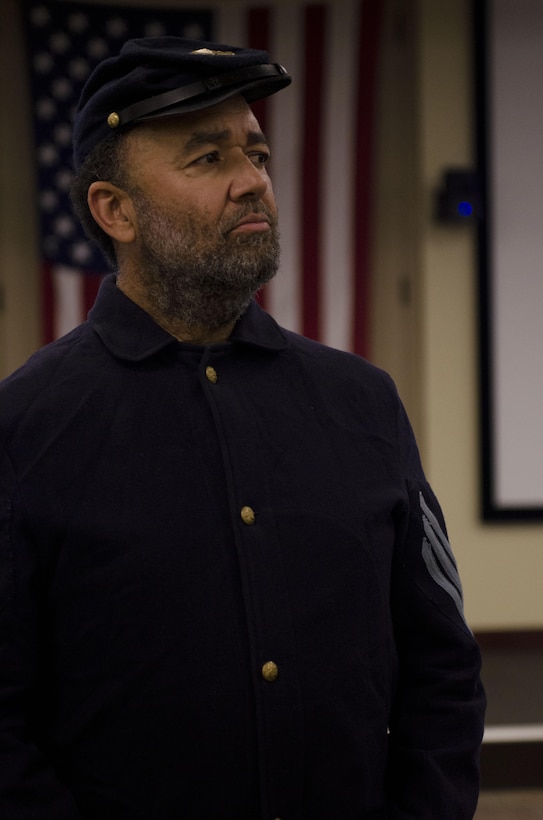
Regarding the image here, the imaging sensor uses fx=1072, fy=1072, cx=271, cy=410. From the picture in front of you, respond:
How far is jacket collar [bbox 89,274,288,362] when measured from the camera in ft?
4.32

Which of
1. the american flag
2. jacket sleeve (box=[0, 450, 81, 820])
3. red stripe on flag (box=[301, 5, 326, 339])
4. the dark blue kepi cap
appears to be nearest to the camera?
jacket sleeve (box=[0, 450, 81, 820])

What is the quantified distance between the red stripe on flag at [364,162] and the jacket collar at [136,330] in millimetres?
2909

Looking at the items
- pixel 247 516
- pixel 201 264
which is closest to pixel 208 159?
pixel 201 264

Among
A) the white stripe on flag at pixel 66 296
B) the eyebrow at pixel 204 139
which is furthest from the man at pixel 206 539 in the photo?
the white stripe on flag at pixel 66 296

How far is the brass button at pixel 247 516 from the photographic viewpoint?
4.04 ft

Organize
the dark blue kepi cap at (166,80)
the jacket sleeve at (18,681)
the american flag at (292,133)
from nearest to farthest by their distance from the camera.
→ the jacket sleeve at (18,681) < the dark blue kepi cap at (166,80) < the american flag at (292,133)

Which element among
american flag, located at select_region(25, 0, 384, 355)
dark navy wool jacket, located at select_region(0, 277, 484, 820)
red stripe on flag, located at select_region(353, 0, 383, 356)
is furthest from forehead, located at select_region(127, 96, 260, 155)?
red stripe on flag, located at select_region(353, 0, 383, 356)

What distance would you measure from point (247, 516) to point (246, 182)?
41 cm

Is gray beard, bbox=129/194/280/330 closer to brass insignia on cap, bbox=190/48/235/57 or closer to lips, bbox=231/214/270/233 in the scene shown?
lips, bbox=231/214/270/233

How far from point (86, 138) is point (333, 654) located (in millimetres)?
726

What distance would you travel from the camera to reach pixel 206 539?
1.22m

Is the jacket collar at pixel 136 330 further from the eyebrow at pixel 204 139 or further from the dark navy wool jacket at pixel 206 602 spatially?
the eyebrow at pixel 204 139

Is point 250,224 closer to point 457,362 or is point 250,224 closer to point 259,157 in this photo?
point 259,157

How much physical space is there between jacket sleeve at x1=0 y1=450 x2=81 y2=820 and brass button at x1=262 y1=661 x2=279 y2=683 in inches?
10.1
